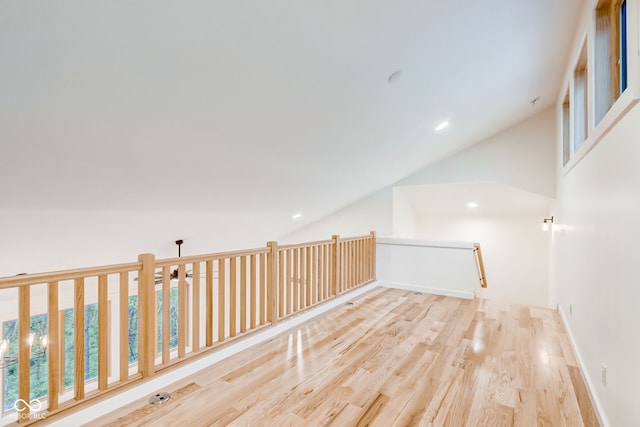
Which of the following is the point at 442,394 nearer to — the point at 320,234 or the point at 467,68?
the point at 467,68

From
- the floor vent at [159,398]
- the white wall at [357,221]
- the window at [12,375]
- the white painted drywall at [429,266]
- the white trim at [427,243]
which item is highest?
the white wall at [357,221]

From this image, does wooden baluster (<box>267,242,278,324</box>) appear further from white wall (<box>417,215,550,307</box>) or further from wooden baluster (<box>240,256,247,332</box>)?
white wall (<box>417,215,550,307</box>)

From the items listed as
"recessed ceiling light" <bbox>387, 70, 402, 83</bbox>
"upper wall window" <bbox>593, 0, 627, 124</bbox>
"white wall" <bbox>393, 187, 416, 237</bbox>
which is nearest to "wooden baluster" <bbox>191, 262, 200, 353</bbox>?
"recessed ceiling light" <bbox>387, 70, 402, 83</bbox>

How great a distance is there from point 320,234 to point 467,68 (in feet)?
15.0

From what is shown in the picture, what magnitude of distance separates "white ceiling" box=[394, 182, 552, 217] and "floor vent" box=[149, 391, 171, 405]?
5.17 metres

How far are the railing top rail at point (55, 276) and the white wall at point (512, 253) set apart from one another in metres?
6.58

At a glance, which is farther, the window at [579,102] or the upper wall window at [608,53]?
the window at [579,102]

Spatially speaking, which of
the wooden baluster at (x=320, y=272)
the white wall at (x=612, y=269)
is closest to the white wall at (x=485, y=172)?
the wooden baluster at (x=320, y=272)

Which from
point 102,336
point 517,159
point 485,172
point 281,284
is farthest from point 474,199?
point 102,336

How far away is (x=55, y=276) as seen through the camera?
1.77 meters

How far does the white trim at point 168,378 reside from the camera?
1.82 m

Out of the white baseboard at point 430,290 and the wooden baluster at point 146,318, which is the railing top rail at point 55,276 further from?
the white baseboard at point 430,290

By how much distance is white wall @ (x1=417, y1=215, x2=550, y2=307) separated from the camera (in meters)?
6.09

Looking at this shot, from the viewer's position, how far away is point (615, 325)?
1723 millimetres
